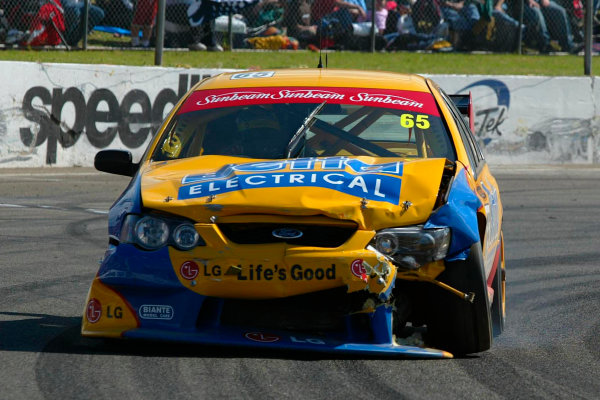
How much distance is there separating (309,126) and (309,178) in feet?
3.60

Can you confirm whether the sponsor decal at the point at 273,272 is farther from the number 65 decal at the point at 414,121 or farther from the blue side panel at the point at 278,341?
the number 65 decal at the point at 414,121

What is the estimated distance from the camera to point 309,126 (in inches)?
234

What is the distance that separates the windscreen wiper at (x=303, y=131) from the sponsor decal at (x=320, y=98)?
0.08m

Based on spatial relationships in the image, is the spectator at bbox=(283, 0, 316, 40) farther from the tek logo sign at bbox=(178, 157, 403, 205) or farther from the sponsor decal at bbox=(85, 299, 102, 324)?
the sponsor decal at bbox=(85, 299, 102, 324)

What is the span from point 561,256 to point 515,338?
3.44 m

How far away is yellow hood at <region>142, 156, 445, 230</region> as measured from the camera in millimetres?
4648

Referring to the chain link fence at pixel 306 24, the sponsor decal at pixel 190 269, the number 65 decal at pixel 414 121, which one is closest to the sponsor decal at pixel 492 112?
the chain link fence at pixel 306 24

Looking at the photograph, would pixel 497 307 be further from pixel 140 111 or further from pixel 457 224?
pixel 140 111

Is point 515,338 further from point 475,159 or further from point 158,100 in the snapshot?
point 158,100

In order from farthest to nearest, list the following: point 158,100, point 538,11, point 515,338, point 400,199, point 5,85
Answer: point 538,11
point 158,100
point 5,85
point 515,338
point 400,199

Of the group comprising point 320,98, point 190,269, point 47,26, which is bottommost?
point 190,269

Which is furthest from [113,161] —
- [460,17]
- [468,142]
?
[460,17]

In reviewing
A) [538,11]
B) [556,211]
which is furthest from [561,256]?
[538,11]

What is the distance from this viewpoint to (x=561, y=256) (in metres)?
8.91
